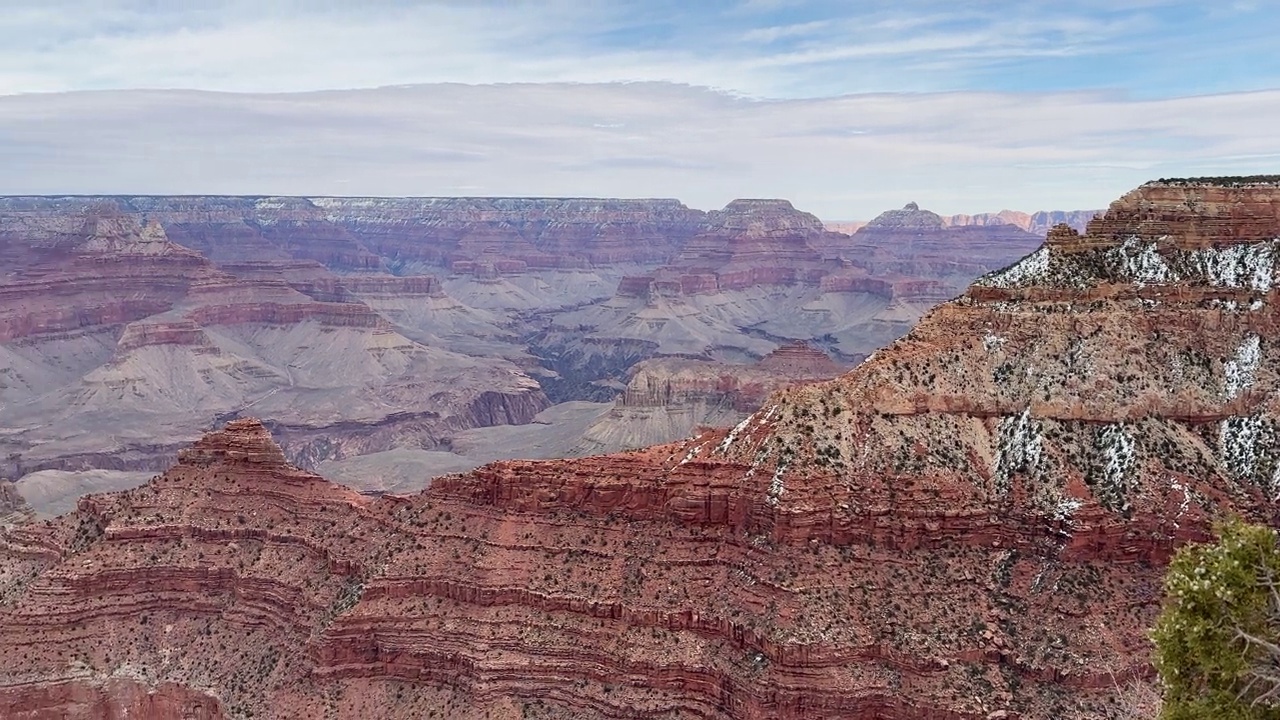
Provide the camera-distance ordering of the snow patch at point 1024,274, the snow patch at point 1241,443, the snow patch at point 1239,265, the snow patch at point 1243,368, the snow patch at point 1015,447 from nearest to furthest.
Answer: the snow patch at point 1015,447 → the snow patch at point 1241,443 → the snow patch at point 1243,368 → the snow patch at point 1239,265 → the snow patch at point 1024,274

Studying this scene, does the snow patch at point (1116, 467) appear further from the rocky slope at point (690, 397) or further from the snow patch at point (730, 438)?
the rocky slope at point (690, 397)

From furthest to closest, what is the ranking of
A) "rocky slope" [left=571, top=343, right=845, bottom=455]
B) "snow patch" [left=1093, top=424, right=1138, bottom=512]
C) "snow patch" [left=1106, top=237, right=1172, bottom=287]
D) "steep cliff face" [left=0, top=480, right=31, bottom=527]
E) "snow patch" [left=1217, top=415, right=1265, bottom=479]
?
"rocky slope" [left=571, top=343, right=845, bottom=455] → "steep cliff face" [left=0, top=480, right=31, bottom=527] → "snow patch" [left=1106, top=237, right=1172, bottom=287] → "snow patch" [left=1217, top=415, right=1265, bottom=479] → "snow patch" [left=1093, top=424, right=1138, bottom=512]

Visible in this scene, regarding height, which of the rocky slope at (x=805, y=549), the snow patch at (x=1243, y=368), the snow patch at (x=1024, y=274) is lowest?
the rocky slope at (x=805, y=549)

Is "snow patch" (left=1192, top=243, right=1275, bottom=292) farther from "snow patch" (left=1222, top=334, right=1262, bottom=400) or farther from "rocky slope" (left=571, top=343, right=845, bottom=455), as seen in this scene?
"rocky slope" (left=571, top=343, right=845, bottom=455)

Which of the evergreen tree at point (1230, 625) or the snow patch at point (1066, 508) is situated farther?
the snow patch at point (1066, 508)

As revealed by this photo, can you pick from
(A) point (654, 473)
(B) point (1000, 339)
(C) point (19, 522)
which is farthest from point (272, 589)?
(B) point (1000, 339)

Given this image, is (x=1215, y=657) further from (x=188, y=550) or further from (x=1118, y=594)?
(x=188, y=550)

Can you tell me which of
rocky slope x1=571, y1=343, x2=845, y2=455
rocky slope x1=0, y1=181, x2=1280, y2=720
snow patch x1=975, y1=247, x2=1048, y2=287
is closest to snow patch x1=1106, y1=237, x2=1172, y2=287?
rocky slope x1=0, y1=181, x2=1280, y2=720

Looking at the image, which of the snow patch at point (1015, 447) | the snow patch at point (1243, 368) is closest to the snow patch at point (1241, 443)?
the snow patch at point (1243, 368)

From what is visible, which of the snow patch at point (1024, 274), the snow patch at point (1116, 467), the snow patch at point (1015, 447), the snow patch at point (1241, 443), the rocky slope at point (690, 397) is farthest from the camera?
the rocky slope at point (690, 397)
